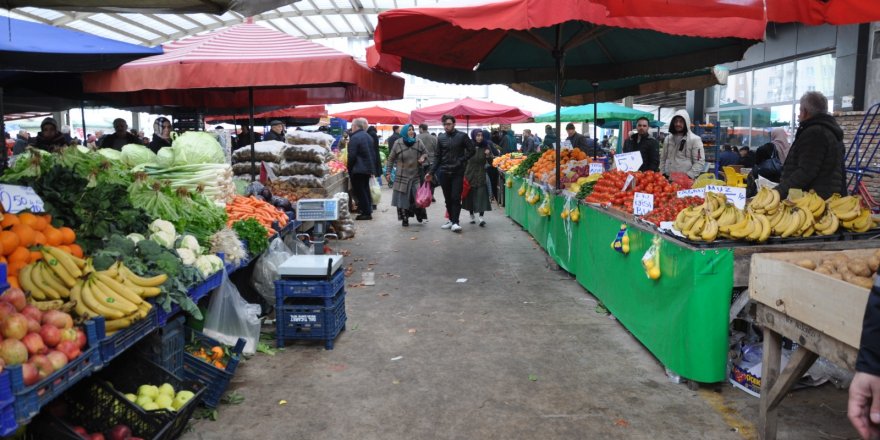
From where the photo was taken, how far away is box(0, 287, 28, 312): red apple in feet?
9.64

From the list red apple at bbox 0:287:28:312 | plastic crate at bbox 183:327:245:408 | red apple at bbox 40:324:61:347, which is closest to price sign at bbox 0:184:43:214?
red apple at bbox 0:287:28:312

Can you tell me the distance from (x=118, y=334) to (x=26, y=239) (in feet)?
2.78

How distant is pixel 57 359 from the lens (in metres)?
2.78

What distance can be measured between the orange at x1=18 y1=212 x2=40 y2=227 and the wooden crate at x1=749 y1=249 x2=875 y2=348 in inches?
167

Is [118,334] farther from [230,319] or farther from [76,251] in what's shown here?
[230,319]

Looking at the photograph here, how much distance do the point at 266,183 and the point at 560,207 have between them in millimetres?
4662

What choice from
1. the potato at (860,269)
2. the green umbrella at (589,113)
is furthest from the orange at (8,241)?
the green umbrella at (589,113)

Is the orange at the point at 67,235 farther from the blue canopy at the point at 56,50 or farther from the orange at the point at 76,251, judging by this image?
the blue canopy at the point at 56,50

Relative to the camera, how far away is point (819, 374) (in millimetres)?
4402

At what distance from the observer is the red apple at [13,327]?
272 centimetres

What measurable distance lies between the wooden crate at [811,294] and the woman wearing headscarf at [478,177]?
27.6 ft

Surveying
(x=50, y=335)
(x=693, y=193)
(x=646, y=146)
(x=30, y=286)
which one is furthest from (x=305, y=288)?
(x=646, y=146)

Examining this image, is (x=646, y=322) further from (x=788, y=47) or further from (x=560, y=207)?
(x=788, y=47)

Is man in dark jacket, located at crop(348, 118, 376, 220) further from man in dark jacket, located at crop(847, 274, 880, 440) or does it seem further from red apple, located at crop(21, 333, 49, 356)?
man in dark jacket, located at crop(847, 274, 880, 440)
